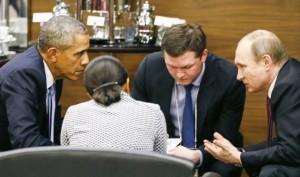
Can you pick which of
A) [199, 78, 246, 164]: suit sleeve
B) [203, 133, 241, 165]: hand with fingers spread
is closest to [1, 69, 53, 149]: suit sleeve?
[203, 133, 241, 165]: hand with fingers spread

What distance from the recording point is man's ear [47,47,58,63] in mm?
3092

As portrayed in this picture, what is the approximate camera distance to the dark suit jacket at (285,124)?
270cm

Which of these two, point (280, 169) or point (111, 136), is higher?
point (111, 136)

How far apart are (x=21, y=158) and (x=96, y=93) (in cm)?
75

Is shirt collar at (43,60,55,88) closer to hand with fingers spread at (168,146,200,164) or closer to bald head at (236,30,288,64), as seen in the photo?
hand with fingers spread at (168,146,200,164)

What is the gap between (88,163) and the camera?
1.81 metres

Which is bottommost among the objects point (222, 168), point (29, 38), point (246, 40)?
point (222, 168)

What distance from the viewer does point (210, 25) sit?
474 centimetres

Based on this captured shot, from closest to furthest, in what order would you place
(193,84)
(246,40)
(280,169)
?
(280,169), (246,40), (193,84)

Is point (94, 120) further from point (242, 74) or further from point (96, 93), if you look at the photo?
point (242, 74)

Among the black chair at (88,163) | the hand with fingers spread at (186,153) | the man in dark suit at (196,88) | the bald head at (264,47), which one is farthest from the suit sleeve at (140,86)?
the black chair at (88,163)

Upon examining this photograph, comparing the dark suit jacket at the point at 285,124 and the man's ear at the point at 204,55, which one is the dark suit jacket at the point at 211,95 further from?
the dark suit jacket at the point at 285,124

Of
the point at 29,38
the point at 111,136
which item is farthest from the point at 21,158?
the point at 29,38

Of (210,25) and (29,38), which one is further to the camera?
(29,38)
